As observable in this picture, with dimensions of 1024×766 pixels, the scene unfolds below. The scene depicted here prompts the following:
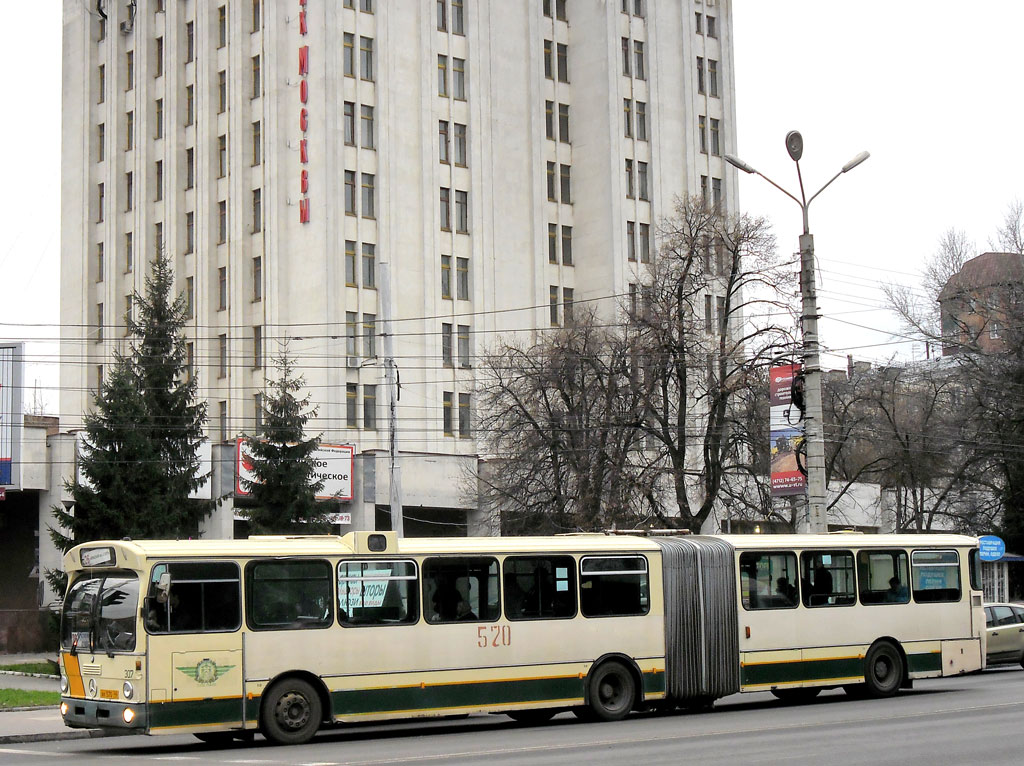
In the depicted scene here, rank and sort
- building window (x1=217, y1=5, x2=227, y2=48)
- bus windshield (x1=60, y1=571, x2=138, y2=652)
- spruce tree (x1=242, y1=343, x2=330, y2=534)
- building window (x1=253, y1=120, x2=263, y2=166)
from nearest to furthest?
bus windshield (x1=60, y1=571, x2=138, y2=652), spruce tree (x1=242, y1=343, x2=330, y2=534), building window (x1=253, y1=120, x2=263, y2=166), building window (x1=217, y1=5, x2=227, y2=48)

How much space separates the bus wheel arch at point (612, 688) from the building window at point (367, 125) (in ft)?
132

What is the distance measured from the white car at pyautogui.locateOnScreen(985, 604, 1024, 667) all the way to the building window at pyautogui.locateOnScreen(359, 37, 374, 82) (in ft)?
120

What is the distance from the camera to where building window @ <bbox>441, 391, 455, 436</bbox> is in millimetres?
58625

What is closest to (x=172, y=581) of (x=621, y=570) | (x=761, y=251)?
(x=621, y=570)

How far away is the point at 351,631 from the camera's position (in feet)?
60.4

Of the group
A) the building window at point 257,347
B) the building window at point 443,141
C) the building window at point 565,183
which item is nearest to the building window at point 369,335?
the building window at point 257,347

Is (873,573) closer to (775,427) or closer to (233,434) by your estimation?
(775,427)

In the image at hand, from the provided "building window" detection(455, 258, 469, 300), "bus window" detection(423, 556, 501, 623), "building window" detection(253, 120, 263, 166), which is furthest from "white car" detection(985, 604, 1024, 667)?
"building window" detection(253, 120, 263, 166)

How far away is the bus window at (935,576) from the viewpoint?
2350 centimetres

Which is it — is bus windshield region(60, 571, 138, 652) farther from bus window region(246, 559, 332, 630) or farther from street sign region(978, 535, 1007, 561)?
street sign region(978, 535, 1007, 561)

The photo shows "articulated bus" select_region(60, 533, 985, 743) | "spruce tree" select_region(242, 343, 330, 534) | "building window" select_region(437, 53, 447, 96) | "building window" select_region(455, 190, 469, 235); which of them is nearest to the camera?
"articulated bus" select_region(60, 533, 985, 743)

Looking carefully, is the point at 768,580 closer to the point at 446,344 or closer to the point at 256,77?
the point at 446,344

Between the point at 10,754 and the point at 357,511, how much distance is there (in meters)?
32.2

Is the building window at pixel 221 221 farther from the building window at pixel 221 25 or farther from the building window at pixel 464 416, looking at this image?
the building window at pixel 464 416
